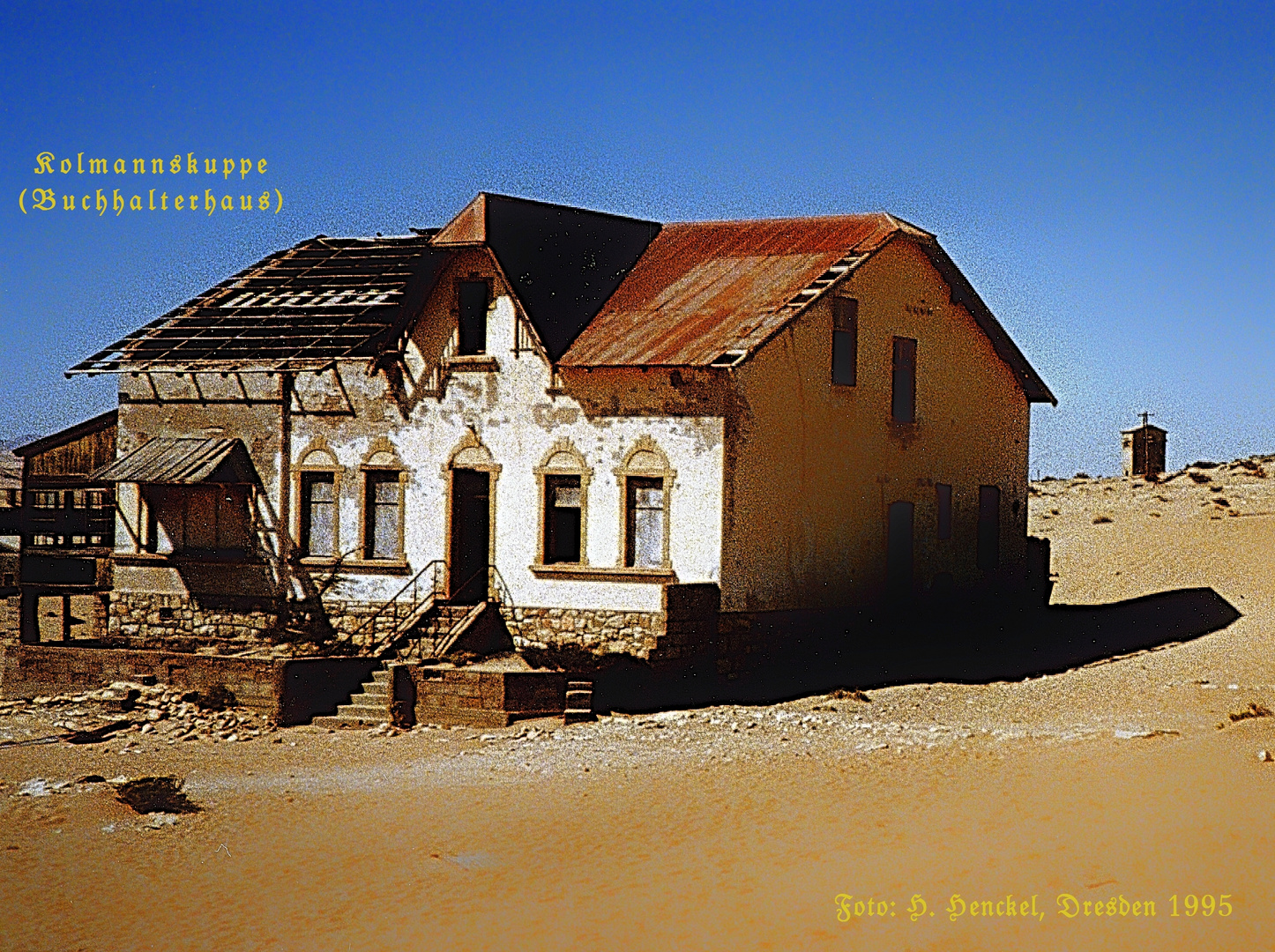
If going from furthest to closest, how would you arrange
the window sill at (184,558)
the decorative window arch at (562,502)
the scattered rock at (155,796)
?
the window sill at (184,558) < the decorative window arch at (562,502) < the scattered rock at (155,796)

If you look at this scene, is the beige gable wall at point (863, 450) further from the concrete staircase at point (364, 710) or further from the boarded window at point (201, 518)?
the boarded window at point (201, 518)

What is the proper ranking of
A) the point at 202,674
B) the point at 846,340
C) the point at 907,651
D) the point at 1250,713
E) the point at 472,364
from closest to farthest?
the point at 1250,713, the point at 202,674, the point at 472,364, the point at 846,340, the point at 907,651

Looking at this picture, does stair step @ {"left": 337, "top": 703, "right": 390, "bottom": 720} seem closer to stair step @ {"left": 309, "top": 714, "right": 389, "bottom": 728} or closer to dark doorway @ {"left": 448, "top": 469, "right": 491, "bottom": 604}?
stair step @ {"left": 309, "top": 714, "right": 389, "bottom": 728}

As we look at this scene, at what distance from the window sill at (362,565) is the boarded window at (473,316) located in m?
3.78

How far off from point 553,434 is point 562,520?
1419mm

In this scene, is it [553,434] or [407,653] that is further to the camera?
[553,434]

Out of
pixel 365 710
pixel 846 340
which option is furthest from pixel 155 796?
pixel 846 340

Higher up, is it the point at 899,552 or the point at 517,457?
the point at 517,457

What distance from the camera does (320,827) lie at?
63.3 ft

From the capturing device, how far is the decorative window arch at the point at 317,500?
95.2 ft

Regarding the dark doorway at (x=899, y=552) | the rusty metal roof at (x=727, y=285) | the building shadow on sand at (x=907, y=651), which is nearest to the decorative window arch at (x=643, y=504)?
the rusty metal roof at (x=727, y=285)

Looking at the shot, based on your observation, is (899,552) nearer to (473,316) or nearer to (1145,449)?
(473,316)

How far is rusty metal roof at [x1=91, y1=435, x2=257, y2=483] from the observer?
28.8 meters

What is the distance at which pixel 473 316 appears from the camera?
28.3 m
